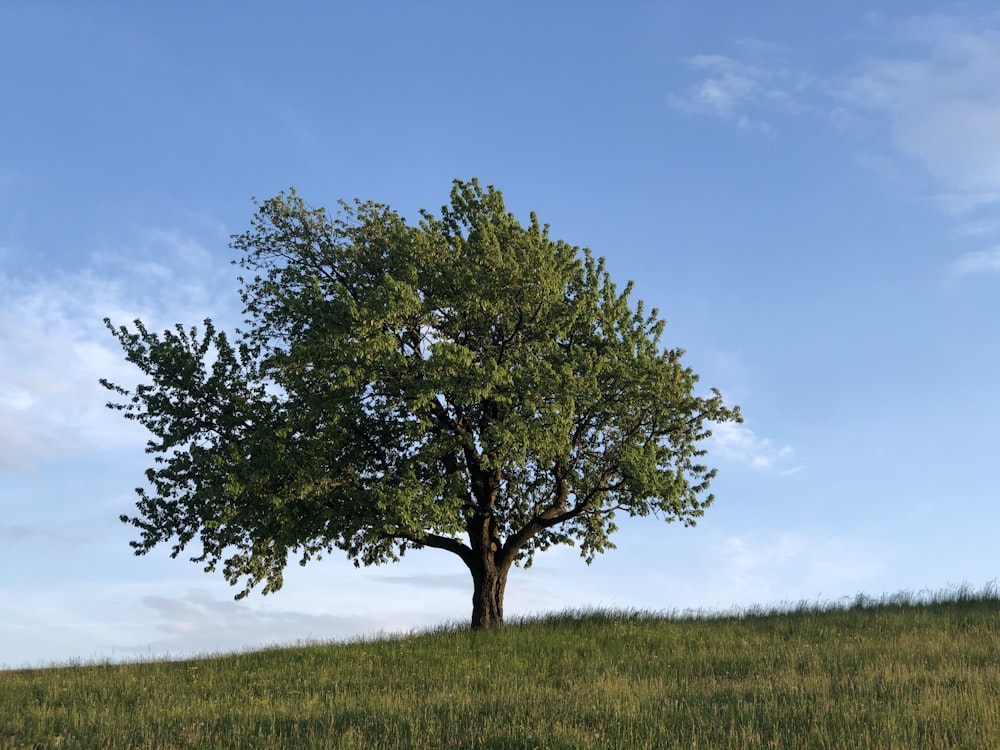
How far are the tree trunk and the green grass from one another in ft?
2.93

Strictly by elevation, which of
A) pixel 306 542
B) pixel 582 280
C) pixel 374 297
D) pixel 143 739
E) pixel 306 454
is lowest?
pixel 143 739

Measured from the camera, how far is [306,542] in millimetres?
26859

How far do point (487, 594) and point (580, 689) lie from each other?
10.3 metres

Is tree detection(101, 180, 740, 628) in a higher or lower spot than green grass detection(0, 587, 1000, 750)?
higher

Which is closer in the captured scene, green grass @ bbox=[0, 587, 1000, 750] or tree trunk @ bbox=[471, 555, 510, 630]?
green grass @ bbox=[0, 587, 1000, 750]

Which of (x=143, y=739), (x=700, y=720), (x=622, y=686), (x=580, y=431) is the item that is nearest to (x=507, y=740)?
(x=700, y=720)

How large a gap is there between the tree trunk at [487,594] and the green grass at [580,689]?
894 millimetres

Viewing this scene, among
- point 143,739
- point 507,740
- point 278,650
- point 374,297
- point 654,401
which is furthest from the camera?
point 654,401

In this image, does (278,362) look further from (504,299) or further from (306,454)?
(504,299)

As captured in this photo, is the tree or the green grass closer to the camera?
the green grass

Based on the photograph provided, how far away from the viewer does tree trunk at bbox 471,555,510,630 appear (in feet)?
90.3

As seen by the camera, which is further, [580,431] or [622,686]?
[580,431]

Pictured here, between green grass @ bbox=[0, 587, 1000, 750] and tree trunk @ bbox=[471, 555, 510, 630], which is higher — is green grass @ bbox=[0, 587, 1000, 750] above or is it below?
below

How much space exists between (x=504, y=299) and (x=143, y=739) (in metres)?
15.5
